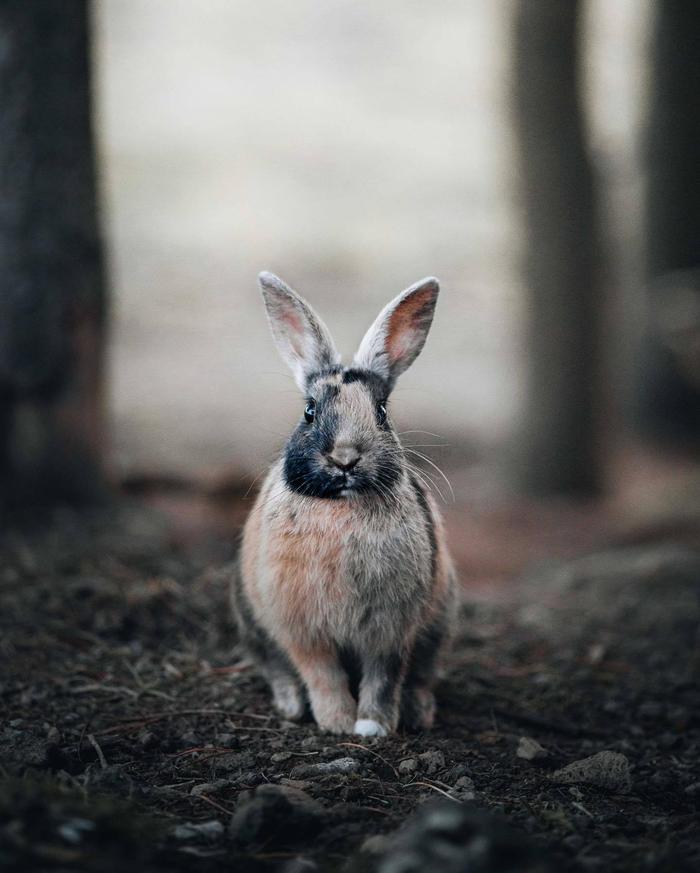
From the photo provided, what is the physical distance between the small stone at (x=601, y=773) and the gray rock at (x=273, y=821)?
1.16 m

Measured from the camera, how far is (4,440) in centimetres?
670

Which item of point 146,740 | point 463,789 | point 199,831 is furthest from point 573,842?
point 146,740

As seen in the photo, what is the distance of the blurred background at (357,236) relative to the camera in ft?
22.5

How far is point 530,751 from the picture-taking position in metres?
4.30

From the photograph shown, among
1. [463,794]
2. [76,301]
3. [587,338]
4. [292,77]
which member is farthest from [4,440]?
[292,77]

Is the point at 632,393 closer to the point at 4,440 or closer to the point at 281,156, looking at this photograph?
the point at 4,440

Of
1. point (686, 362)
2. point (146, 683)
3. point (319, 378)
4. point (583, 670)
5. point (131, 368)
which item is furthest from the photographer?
point (131, 368)

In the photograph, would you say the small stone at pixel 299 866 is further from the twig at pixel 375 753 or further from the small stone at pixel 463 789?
the twig at pixel 375 753

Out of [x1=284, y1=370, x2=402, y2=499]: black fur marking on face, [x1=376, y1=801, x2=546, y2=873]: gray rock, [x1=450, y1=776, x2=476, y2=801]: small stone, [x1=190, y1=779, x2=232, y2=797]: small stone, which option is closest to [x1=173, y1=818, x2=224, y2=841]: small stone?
[x1=190, y1=779, x2=232, y2=797]: small stone

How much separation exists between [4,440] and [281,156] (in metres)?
18.4

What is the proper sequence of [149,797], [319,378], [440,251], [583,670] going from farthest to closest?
[440,251]
[583,670]
[319,378]
[149,797]

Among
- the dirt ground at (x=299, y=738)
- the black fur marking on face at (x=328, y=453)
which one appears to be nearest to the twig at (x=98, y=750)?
the dirt ground at (x=299, y=738)

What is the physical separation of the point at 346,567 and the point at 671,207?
1057 cm

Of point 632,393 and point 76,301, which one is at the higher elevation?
point 76,301
